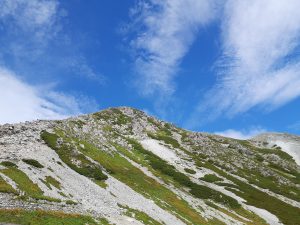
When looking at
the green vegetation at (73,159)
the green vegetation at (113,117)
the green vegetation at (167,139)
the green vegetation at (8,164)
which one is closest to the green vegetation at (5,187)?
the green vegetation at (8,164)

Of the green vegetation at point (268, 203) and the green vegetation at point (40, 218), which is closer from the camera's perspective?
A: the green vegetation at point (40, 218)

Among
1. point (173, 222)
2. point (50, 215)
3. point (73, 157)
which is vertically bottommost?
point (50, 215)

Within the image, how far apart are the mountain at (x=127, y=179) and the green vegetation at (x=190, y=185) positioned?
0.78 feet

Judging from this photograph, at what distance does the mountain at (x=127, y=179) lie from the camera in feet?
171

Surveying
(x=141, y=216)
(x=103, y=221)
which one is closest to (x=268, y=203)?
(x=141, y=216)

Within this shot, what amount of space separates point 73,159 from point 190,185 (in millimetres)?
29530

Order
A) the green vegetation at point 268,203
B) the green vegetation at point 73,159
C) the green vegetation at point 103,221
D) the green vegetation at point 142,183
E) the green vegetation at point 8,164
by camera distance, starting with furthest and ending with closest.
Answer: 1. the green vegetation at point 268,203
2. the green vegetation at point 73,159
3. the green vegetation at point 142,183
4. the green vegetation at point 8,164
5. the green vegetation at point 103,221

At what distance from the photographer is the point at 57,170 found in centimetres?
6862

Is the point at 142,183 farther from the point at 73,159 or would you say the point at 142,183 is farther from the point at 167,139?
the point at 167,139

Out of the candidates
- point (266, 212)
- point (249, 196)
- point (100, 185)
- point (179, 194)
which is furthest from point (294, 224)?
point (100, 185)

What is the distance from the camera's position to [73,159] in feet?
258

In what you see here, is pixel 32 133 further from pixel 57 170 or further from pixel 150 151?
pixel 150 151

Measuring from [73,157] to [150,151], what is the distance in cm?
4290

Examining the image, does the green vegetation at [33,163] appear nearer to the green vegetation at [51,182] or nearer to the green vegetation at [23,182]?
the green vegetation at [51,182]
